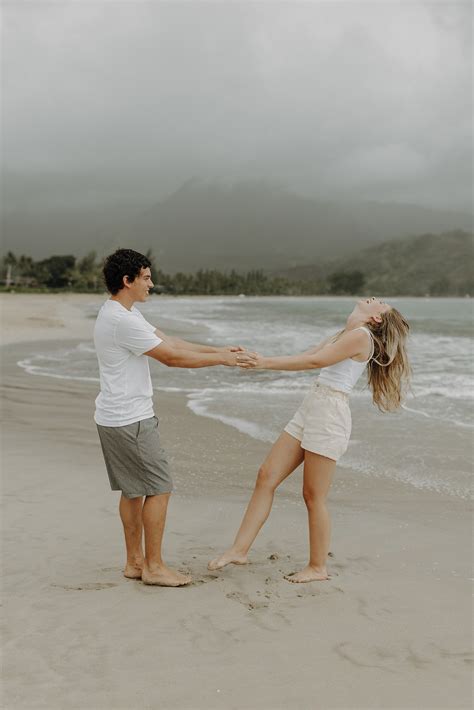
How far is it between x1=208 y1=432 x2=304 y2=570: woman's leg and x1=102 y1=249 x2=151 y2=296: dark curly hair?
1.45 m

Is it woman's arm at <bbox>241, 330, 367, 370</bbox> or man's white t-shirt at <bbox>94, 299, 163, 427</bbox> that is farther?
woman's arm at <bbox>241, 330, 367, 370</bbox>

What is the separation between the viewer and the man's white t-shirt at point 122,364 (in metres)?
3.82

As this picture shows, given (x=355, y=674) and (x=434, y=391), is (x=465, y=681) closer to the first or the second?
(x=355, y=674)

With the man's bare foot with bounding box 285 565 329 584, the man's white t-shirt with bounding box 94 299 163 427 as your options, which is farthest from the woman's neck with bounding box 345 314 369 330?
the man's bare foot with bounding box 285 565 329 584

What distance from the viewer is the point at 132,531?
13.8ft

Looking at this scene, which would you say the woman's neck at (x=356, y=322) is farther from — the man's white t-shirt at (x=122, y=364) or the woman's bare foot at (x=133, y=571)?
the woman's bare foot at (x=133, y=571)

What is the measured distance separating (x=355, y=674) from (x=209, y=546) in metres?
1.91

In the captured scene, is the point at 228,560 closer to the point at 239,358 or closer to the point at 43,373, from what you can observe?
the point at 239,358

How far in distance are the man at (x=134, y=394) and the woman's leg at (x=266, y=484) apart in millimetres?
479

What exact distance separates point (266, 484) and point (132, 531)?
924 mm

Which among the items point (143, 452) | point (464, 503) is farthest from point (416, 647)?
point (464, 503)

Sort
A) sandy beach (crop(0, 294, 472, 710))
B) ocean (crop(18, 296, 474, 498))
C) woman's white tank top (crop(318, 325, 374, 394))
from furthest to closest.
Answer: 1. ocean (crop(18, 296, 474, 498))
2. woman's white tank top (crop(318, 325, 374, 394))
3. sandy beach (crop(0, 294, 472, 710))

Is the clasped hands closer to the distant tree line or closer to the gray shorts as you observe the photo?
the gray shorts

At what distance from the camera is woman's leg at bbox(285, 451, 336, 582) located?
4246mm
